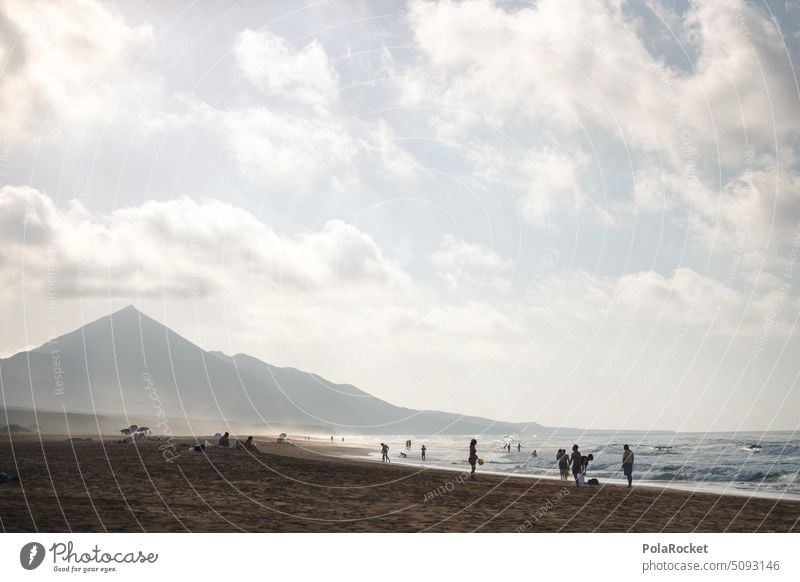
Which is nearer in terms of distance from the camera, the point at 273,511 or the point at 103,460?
the point at 273,511

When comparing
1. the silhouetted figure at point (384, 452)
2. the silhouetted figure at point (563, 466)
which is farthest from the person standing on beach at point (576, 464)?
the silhouetted figure at point (384, 452)

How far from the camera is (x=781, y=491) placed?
1262 inches

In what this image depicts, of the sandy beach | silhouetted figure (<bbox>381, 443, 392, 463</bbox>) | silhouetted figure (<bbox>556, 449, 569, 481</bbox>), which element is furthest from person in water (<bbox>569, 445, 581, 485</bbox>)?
silhouetted figure (<bbox>381, 443, 392, 463</bbox>)

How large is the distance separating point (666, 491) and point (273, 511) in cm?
2059

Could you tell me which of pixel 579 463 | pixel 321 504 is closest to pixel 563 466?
pixel 579 463

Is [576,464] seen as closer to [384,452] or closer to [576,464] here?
[576,464]

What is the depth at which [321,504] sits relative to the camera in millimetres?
20359

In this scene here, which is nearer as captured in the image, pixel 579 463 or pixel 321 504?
pixel 321 504

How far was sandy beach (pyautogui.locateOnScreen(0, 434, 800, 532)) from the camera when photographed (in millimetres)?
15930

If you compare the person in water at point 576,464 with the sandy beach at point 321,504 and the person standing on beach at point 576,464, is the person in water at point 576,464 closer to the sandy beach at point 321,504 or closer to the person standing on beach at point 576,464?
the person standing on beach at point 576,464

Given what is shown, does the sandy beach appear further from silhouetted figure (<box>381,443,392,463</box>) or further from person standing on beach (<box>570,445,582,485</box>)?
silhouetted figure (<box>381,443,392,463</box>)

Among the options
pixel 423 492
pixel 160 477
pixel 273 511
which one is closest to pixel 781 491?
pixel 423 492
